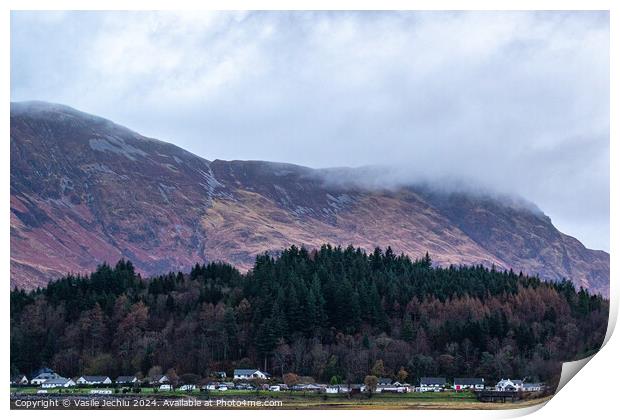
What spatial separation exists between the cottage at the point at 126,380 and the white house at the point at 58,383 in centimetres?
175

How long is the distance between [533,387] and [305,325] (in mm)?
10475

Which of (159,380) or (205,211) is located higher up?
(205,211)

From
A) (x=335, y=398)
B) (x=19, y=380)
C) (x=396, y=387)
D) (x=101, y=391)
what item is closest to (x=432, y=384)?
(x=396, y=387)

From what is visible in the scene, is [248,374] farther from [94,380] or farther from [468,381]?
[468,381]

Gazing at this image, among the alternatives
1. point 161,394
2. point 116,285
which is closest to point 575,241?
point 116,285

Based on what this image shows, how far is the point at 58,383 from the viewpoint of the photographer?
39.2 m

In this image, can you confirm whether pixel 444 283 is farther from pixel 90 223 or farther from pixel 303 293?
pixel 90 223

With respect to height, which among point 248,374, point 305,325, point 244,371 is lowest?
point 248,374

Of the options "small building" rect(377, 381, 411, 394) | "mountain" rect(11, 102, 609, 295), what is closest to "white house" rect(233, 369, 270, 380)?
"small building" rect(377, 381, 411, 394)

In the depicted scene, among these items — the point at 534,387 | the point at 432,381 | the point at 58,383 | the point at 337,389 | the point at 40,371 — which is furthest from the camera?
the point at 40,371

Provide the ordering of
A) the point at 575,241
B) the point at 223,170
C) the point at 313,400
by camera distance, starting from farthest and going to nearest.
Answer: the point at 223,170 < the point at 575,241 < the point at 313,400

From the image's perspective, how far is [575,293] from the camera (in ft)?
152

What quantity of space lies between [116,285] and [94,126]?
22.3 meters

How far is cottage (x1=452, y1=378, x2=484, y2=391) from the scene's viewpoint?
1518 inches
